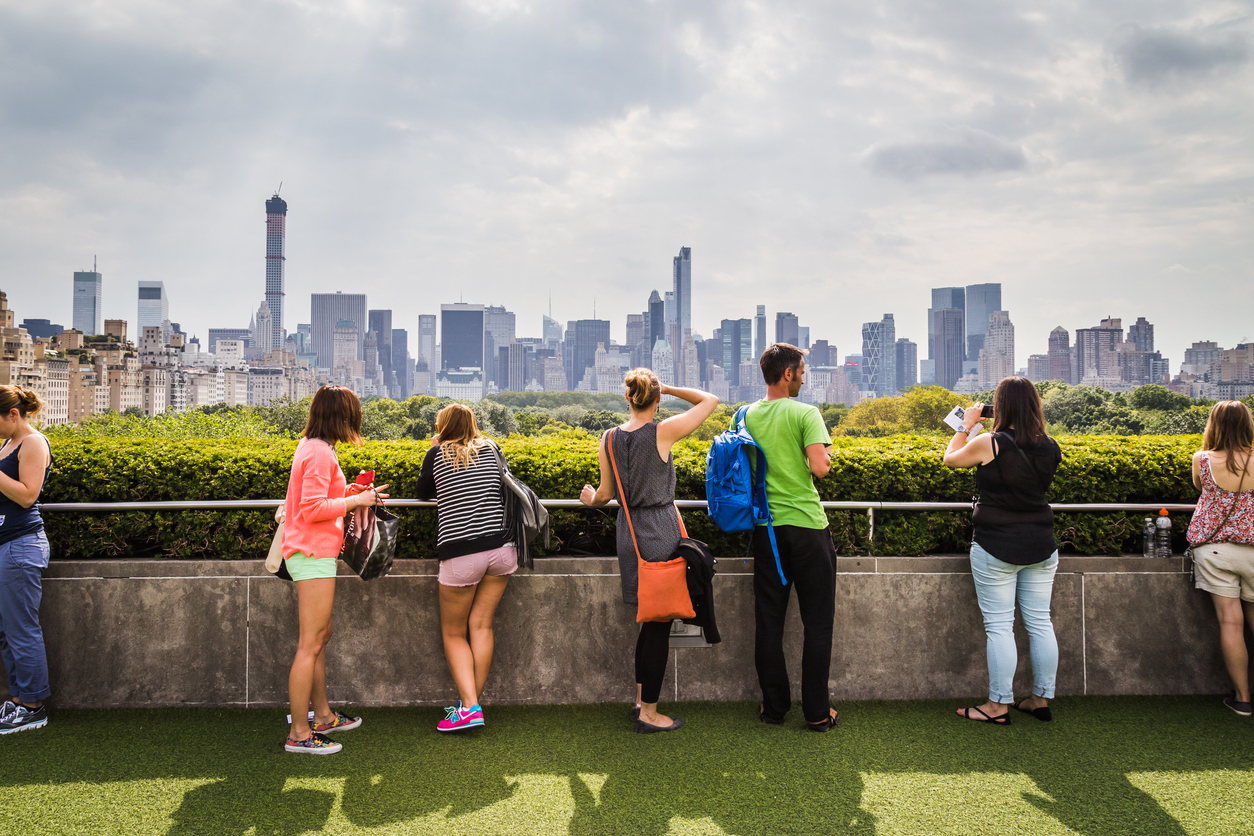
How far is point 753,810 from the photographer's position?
328 cm

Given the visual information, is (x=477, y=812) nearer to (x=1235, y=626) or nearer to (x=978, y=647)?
(x=978, y=647)

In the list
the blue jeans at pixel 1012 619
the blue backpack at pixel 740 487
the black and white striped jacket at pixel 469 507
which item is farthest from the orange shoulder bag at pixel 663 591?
the blue jeans at pixel 1012 619

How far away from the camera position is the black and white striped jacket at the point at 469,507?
397 centimetres

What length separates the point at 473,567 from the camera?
3.98 meters

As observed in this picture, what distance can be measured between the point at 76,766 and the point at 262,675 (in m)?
0.93

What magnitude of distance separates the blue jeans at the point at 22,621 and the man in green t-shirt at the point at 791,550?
3.81m

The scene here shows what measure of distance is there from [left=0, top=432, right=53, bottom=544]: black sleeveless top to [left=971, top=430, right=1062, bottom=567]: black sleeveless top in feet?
16.3

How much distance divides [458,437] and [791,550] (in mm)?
1830

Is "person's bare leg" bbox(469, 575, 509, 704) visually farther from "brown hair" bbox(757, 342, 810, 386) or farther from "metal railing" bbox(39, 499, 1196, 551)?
"brown hair" bbox(757, 342, 810, 386)

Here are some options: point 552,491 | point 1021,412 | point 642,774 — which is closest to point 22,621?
point 552,491

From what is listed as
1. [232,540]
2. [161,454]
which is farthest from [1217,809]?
[161,454]

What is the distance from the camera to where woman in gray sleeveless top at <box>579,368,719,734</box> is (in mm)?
3865

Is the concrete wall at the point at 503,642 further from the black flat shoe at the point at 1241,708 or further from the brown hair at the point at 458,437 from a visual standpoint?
the brown hair at the point at 458,437

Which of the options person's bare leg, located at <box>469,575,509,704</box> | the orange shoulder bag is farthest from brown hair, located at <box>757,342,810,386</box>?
person's bare leg, located at <box>469,575,509,704</box>
